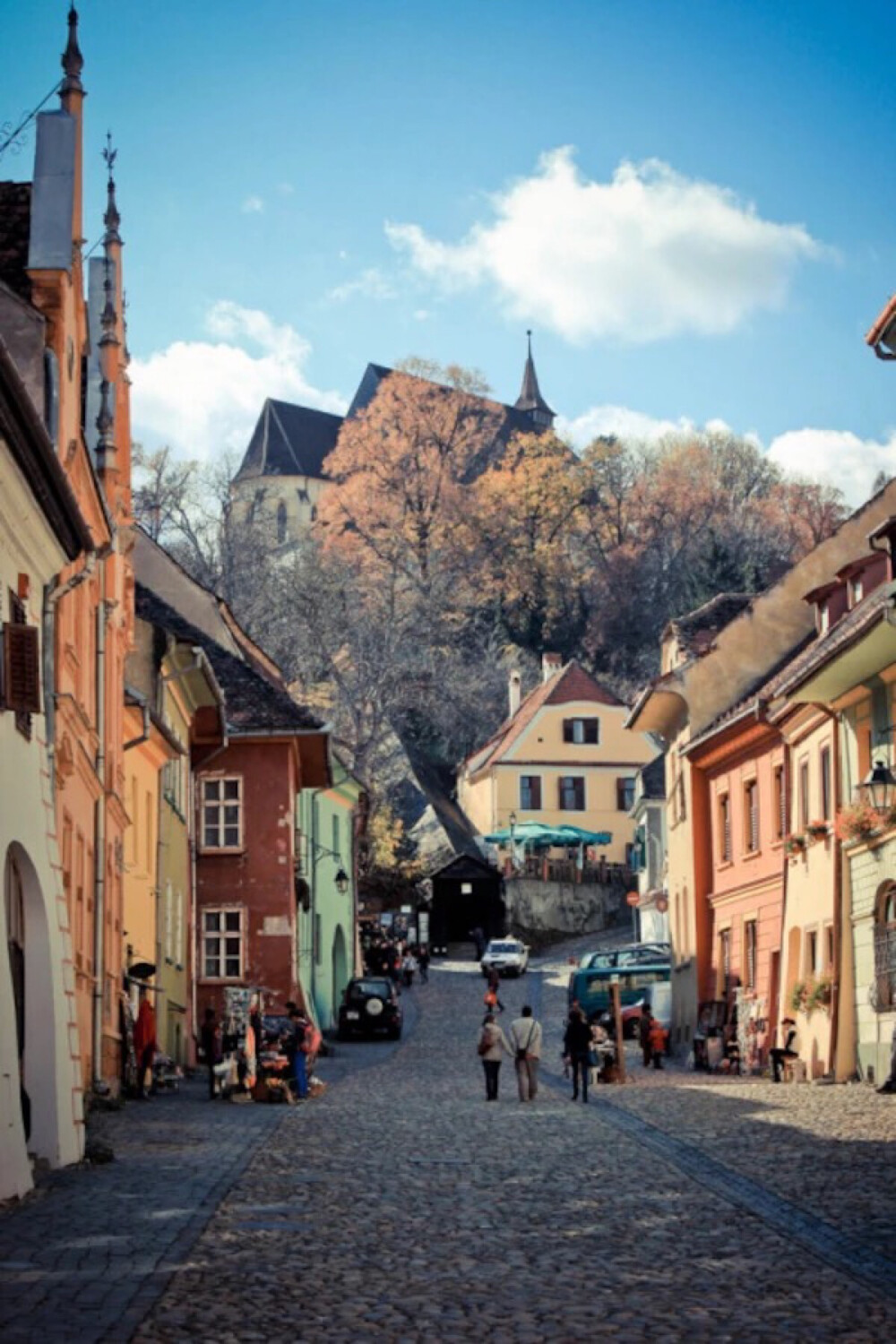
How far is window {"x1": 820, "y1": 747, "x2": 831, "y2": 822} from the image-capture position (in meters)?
32.9

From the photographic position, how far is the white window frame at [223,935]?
4338 cm

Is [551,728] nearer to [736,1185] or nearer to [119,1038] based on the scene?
[119,1038]

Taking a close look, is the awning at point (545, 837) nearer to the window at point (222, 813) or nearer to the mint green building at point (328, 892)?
the mint green building at point (328, 892)

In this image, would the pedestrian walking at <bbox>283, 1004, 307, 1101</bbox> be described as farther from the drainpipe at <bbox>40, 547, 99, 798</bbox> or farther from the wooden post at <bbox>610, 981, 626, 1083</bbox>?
the drainpipe at <bbox>40, 547, 99, 798</bbox>

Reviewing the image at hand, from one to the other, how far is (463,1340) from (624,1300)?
1379 mm

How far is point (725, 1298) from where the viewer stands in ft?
34.0

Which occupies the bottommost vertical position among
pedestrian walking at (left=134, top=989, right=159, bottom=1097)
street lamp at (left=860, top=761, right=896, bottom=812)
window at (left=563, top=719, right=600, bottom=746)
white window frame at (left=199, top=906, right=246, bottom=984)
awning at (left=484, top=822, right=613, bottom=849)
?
pedestrian walking at (left=134, top=989, right=159, bottom=1097)

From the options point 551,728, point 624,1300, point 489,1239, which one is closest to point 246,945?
point 489,1239

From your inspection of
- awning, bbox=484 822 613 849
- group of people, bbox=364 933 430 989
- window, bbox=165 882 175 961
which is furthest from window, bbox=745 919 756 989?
awning, bbox=484 822 613 849

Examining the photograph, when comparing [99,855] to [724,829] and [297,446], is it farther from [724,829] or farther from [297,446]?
[297,446]

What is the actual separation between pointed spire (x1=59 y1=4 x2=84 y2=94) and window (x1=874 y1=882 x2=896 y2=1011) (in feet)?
47.7

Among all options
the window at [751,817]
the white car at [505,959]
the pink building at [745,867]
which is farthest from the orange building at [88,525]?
the white car at [505,959]

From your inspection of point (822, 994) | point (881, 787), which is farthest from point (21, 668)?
point (822, 994)

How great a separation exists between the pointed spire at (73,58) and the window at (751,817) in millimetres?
19908
